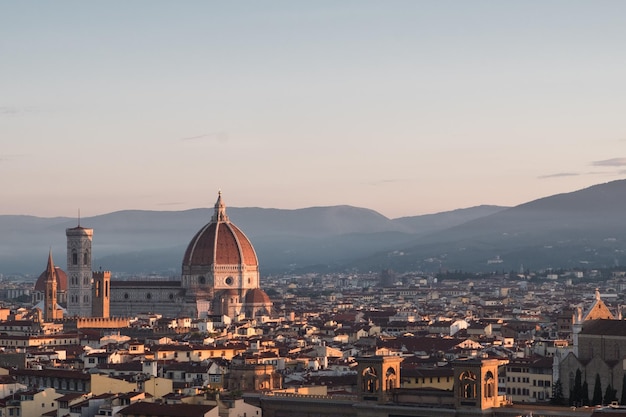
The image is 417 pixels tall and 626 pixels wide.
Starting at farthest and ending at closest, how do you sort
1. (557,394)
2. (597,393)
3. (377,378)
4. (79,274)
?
(79,274) < (557,394) < (597,393) < (377,378)

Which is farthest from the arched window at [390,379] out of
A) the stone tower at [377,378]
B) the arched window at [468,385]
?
the arched window at [468,385]

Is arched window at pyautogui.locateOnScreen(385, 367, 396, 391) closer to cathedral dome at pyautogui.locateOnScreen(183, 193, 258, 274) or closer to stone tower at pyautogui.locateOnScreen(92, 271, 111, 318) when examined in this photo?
stone tower at pyautogui.locateOnScreen(92, 271, 111, 318)

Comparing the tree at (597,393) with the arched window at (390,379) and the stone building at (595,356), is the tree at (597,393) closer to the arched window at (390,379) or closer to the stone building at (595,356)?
the stone building at (595,356)

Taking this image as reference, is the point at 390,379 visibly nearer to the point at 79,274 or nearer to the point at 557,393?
the point at 557,393

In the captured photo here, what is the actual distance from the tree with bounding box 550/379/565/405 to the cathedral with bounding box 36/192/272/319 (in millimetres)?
89150

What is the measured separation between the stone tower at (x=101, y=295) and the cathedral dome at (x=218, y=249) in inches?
330

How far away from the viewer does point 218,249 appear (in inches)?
6850

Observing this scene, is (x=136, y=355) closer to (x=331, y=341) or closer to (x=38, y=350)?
(x=38, y=350)

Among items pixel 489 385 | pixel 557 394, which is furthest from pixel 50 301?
pixel 489 385

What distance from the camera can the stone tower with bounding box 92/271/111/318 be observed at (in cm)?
16650

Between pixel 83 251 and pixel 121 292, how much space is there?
5.76 meters

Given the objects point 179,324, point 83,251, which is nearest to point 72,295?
point 83,251

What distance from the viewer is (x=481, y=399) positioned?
6016 cm

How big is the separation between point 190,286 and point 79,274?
9774 mm
